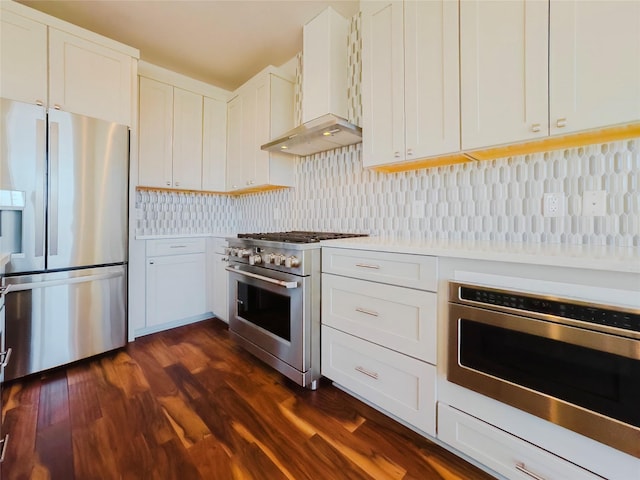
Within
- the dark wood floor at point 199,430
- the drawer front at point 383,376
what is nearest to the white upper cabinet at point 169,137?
the dark wood floor at point 199,430

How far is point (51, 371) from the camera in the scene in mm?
2016

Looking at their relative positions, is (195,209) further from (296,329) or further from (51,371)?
(296,329)

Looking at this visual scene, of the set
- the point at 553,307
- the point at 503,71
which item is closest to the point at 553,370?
the point at 553,307

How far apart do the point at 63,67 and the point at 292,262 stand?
2188 millimetres

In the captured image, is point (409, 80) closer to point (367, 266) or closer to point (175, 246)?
point (367, 266)

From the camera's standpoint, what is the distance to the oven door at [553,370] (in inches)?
33.5

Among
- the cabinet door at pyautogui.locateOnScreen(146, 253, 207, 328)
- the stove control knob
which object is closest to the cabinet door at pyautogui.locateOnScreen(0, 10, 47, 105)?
the cabinet door at pyautogui.locateOnScreen(146, 253, 207, 328)

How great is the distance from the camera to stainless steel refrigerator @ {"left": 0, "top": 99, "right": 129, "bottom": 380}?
1828 mm

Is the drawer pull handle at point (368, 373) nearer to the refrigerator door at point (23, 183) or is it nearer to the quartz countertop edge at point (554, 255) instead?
the quartz countertop edge at point (554, 255)

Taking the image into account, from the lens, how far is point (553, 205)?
1.39 m

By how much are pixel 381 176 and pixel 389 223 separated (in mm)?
356

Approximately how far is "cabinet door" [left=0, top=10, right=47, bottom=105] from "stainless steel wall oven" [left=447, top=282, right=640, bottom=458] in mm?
2875

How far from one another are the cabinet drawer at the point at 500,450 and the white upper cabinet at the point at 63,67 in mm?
2999

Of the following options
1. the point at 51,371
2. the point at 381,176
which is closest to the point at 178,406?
the point at 51,371
